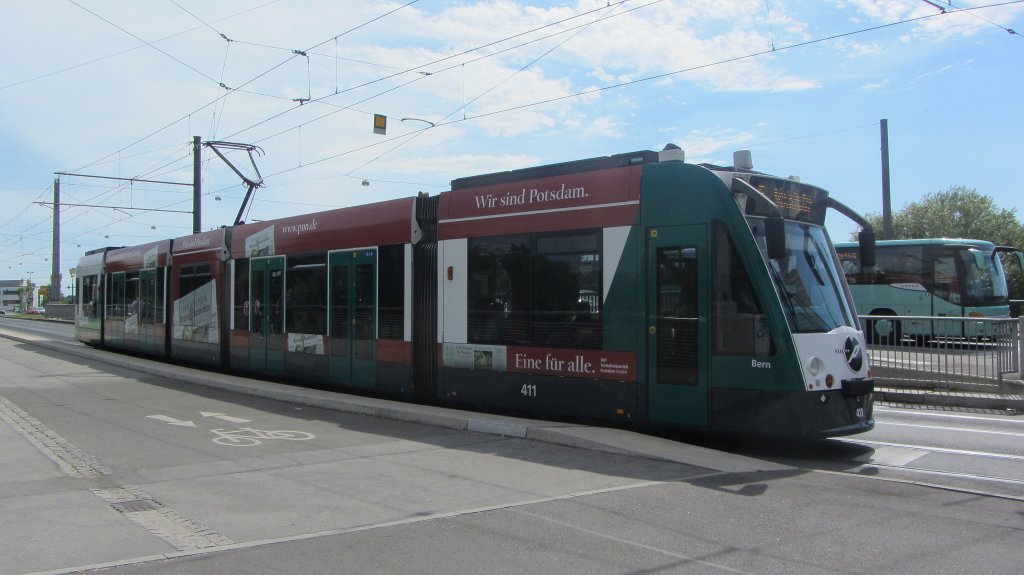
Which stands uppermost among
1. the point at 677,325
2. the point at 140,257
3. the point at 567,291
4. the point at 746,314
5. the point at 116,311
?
the point at 140,257

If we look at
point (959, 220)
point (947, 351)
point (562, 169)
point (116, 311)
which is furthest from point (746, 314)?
point (959, 220)

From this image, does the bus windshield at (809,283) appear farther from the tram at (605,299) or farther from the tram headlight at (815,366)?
the tram headlight at (815,366)

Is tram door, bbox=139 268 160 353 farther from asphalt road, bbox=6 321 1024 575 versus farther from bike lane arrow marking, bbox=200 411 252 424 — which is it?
asphalt road, bbox=6 321 1024 575

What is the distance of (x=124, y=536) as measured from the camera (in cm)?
552

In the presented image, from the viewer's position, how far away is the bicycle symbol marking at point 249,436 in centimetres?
934

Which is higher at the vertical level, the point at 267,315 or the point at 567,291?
→ the point at 567,291

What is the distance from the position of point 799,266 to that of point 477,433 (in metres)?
4.32

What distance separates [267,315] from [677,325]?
10006 mm

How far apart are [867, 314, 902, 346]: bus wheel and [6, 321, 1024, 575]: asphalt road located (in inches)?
173

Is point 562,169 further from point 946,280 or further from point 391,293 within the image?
point 946,280

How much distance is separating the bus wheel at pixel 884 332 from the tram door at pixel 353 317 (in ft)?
30.5

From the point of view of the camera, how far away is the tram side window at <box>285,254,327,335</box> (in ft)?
46.6

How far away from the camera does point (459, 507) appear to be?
6297 mm

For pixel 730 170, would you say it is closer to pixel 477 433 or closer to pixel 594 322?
pixel 594 322
